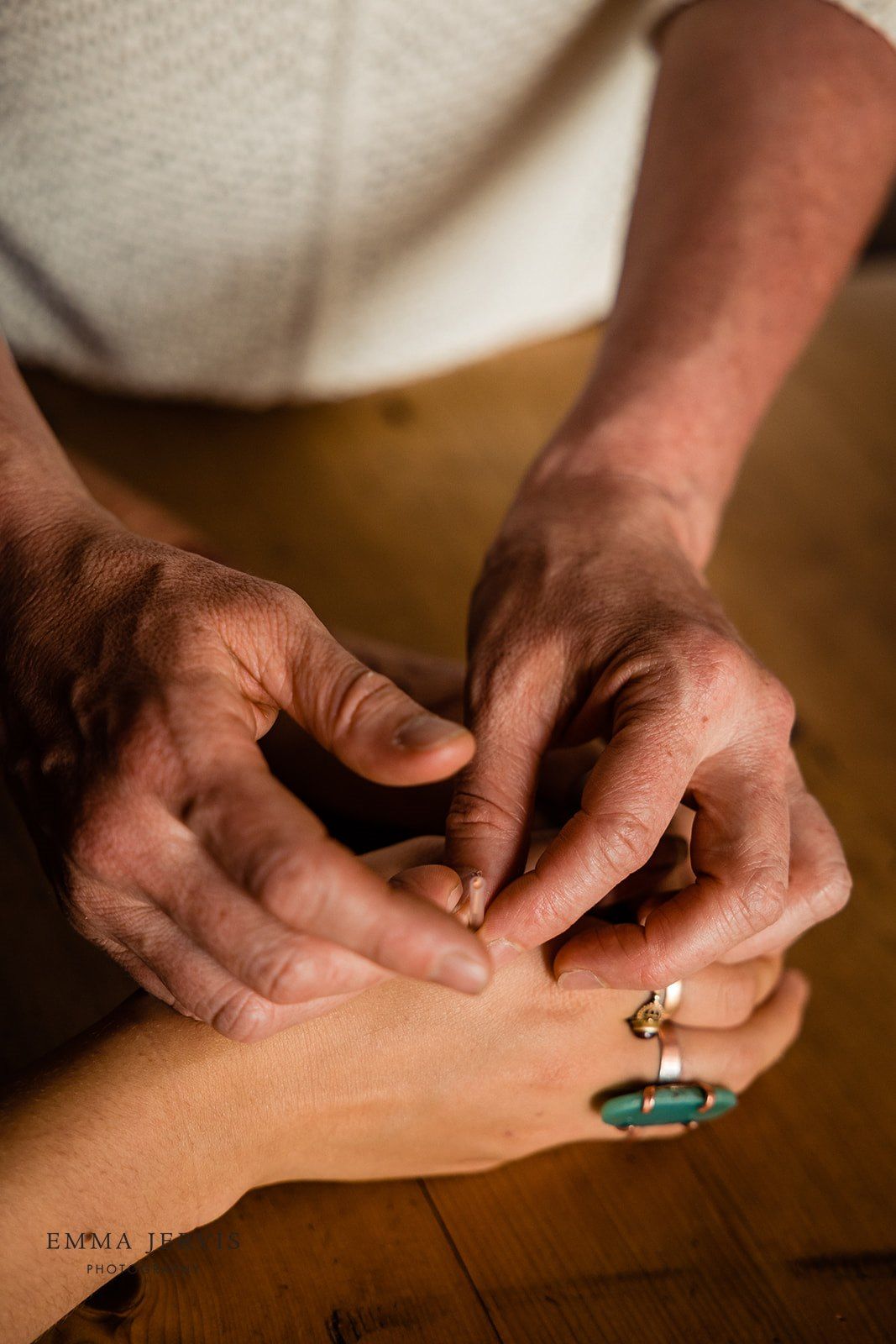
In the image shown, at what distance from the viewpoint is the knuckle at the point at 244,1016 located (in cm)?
46

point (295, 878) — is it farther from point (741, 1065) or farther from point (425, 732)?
point (741, 1065)

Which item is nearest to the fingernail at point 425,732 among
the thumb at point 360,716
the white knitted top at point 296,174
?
the thumb at point 360,716

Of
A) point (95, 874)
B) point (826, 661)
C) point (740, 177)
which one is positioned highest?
point (740, 177)

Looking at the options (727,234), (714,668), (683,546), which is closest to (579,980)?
(714,668)

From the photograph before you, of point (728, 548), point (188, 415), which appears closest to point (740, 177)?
point (728, 548)

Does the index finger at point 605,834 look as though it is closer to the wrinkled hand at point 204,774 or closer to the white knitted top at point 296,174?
the wrinkled hand at point 204,774

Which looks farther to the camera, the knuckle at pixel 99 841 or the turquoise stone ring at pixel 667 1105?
the turquoise stone ring at pixel 667 1105

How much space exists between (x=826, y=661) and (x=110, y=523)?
67 cm

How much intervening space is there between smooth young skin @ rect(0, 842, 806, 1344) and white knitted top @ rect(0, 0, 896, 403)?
63cm

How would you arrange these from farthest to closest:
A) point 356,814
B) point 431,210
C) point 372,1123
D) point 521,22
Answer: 1. point 431,210
2. point 521,22
3. point 356,814
4. point 372,1123

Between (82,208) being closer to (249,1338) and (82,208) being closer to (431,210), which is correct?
(431,210)

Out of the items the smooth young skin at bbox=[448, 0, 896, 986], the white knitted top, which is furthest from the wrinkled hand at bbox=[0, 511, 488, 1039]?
the white knitted top

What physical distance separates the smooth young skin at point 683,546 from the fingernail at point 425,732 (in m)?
0.11

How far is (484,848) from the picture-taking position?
509 millimetres
